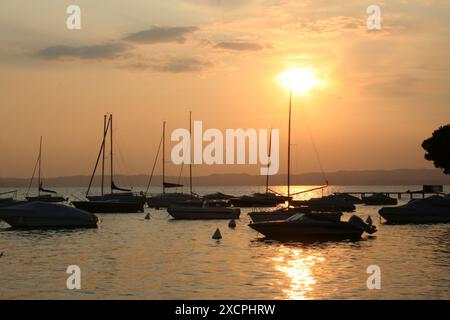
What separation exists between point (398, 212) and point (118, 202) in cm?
4103

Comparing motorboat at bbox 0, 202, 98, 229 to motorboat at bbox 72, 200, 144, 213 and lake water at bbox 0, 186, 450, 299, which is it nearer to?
lake water at bbox 0, 186, 450, 299

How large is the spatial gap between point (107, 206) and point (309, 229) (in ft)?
158

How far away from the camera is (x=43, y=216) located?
58.2 metres

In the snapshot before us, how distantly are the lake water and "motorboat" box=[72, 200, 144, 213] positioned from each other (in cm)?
3012

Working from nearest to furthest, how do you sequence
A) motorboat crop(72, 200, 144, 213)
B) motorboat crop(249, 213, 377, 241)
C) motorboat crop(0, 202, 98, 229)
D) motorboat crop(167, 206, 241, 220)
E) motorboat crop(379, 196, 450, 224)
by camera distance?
motorboat crop(249, 213, 377, 241) < motorboat crop(0, 202, 98, 229) < motorboat crop(379, 196, 450, 224) < motorboat crop(167, 206, 241, 220) < motorboat crop(72, 200, 144, 213)

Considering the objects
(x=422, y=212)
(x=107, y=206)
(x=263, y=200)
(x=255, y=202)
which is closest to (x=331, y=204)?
(x=263, y=200)

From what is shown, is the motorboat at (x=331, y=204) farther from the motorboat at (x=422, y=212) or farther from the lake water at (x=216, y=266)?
the lake water at (x=216, y=266)

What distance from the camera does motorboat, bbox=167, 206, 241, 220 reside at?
77.7m

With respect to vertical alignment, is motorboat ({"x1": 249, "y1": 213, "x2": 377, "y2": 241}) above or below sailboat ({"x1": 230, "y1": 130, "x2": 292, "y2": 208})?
above

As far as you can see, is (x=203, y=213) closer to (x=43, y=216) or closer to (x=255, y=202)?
(x=43, y=216)

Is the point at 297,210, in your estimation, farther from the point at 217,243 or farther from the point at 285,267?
the point at 285,267

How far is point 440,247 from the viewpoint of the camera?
148 ft

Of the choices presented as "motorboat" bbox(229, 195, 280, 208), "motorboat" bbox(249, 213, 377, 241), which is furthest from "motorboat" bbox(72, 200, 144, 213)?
"motorboat" bbox(249, 213, 377, 241)
